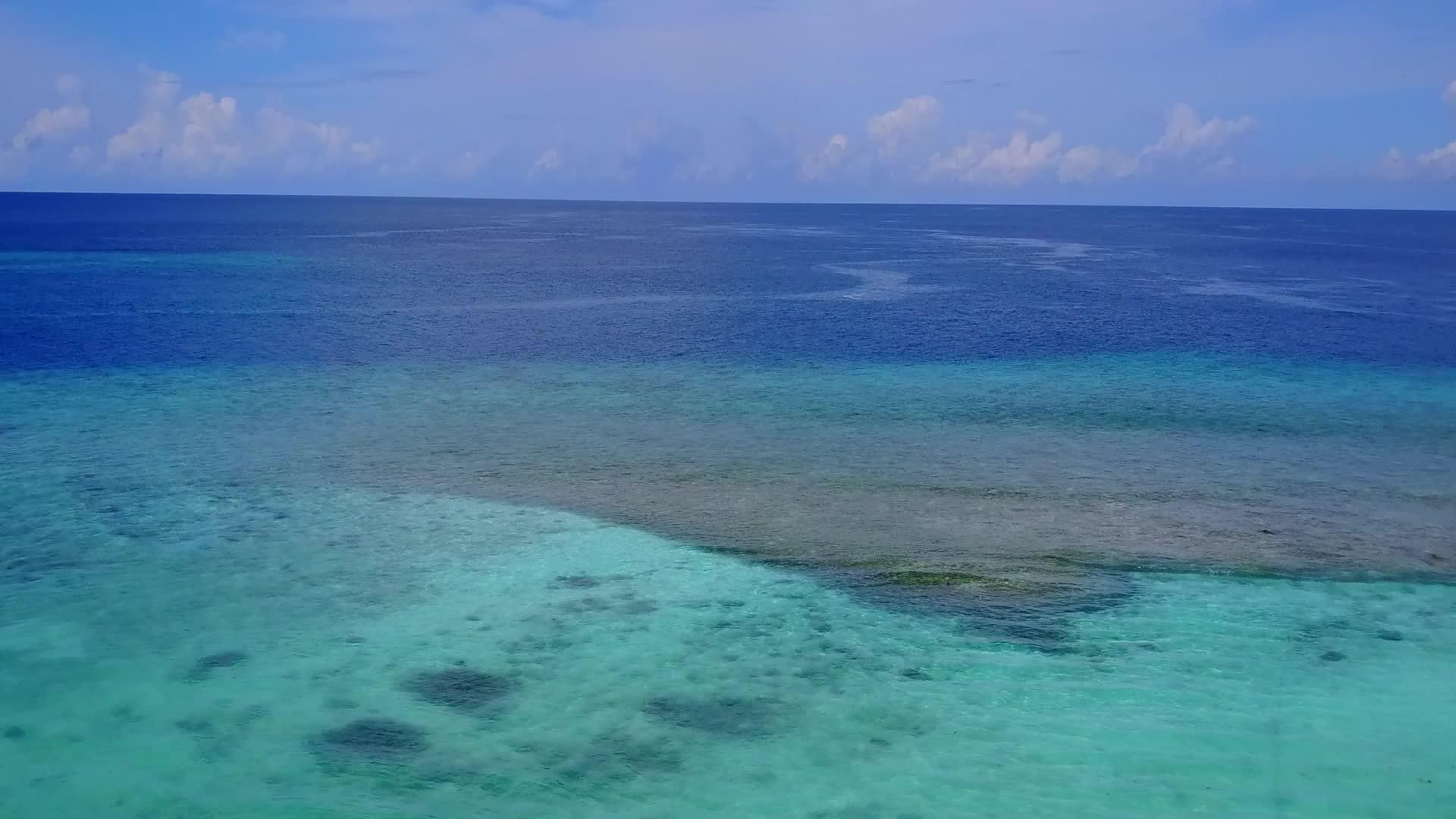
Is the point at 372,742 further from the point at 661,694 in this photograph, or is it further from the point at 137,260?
the point at 137,260

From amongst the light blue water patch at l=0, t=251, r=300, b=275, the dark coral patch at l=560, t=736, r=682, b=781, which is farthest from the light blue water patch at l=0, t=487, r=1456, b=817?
the light blue water patch at l=0, t=251, r=300, b=275

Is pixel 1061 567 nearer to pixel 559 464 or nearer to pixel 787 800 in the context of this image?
pixel 787 800

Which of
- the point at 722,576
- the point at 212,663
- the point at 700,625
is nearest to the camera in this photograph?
the point at 212,663

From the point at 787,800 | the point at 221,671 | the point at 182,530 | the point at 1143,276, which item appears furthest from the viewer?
the point at 1143,276

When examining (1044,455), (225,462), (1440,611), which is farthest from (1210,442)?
(225,462)

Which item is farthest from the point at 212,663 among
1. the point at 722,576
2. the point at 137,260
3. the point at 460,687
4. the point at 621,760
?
the point at 137,260
